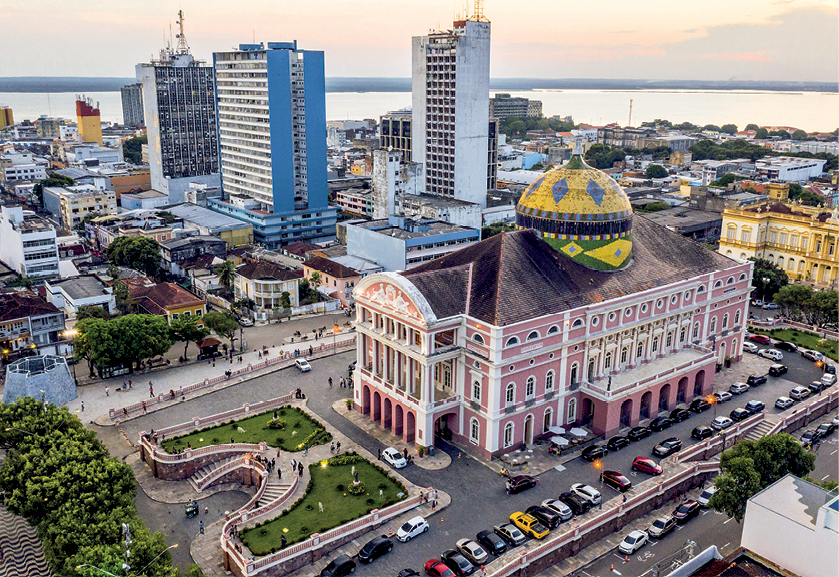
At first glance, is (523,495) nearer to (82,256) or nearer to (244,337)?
(244,337)

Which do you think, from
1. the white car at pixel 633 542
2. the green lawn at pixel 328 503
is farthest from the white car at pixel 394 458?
the white car at pixel 633 542

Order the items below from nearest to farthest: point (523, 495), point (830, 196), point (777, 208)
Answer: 1. point (523, 495)
2. point (777, 208)
3. point (830, 196)

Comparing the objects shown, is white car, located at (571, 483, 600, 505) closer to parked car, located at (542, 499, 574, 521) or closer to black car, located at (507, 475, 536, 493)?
parked car, located at (542, 499, 574, 521)

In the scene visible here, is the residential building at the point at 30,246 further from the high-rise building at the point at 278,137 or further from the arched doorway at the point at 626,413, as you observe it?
the arched doorway at the point at 626,413

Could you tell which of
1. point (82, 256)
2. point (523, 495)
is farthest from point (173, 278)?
point (523, 495)

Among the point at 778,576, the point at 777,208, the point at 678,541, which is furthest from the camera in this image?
the point at 777,208

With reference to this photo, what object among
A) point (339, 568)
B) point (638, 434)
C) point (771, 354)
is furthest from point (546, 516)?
point (771, 354)
